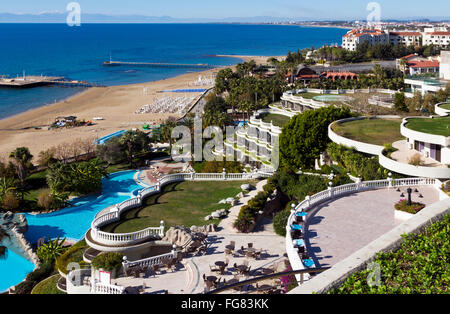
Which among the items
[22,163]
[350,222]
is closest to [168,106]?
[22,163]

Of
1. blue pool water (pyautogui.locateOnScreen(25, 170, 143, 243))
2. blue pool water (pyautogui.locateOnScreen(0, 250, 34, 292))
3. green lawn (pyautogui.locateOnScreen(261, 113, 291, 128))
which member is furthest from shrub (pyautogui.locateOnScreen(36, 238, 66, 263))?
green lawn (pyautogui.locateOnScreen(261, 113, 291, 128))

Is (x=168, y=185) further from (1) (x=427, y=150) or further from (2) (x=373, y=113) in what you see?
(2) (x=373, y=113)

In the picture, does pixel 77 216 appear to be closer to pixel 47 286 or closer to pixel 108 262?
pixel 47 286

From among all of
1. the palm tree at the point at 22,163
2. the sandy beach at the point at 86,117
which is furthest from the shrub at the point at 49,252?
the sandy beach at the point at 86,117

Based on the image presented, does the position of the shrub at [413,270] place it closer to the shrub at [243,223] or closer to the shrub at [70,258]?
the shrub at [243,223]

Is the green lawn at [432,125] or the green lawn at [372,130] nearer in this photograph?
the green lawn at [432,125]

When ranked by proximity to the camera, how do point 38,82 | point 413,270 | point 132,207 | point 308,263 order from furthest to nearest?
point 38,82 → point 132,207 → point 308,263 → point 413,270
